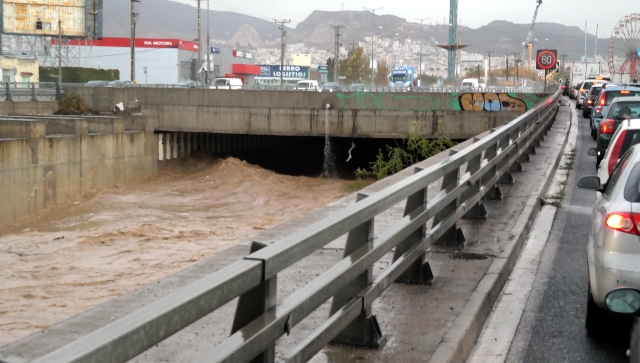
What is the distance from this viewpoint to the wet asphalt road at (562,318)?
6293 millimetres

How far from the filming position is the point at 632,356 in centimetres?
461

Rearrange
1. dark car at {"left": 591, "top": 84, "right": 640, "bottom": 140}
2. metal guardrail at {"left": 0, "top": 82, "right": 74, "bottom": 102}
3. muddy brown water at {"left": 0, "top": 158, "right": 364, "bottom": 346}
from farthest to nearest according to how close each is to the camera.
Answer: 1. metal guardrail at {"left": 0, "top": 82, "right": 74, "bottom": 102}
2. dark car at {"left": 591, "top": 84, "right": 640, "bottom": 140}
3. muddy brown water at {"left": 0, "top": 158, "right": 364, "bottom": 346}

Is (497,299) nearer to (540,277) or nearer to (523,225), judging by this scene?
(540,277)

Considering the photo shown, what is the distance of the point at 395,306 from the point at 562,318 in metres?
1.65

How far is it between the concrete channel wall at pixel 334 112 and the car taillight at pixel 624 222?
106ft

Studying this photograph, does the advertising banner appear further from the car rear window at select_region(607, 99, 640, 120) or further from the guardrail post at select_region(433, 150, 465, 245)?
the guardrail post at select_region(433, 150, 465, 245)

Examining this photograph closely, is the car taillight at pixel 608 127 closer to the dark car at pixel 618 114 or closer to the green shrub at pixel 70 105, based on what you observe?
the dark car at pixel 618 114

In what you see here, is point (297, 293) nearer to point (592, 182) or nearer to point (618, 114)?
point (592, 182)

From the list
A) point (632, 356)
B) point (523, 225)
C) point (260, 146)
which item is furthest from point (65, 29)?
point (632, 356)

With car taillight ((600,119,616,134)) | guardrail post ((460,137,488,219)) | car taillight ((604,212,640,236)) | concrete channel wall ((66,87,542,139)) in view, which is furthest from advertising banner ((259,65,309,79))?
car taillight ((604,212,640,236))

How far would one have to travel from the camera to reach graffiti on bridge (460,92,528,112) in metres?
40.1

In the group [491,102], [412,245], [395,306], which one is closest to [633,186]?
[412,245]

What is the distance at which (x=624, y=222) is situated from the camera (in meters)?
5.89

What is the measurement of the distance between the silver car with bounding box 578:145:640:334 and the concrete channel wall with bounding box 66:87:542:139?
105 feet
